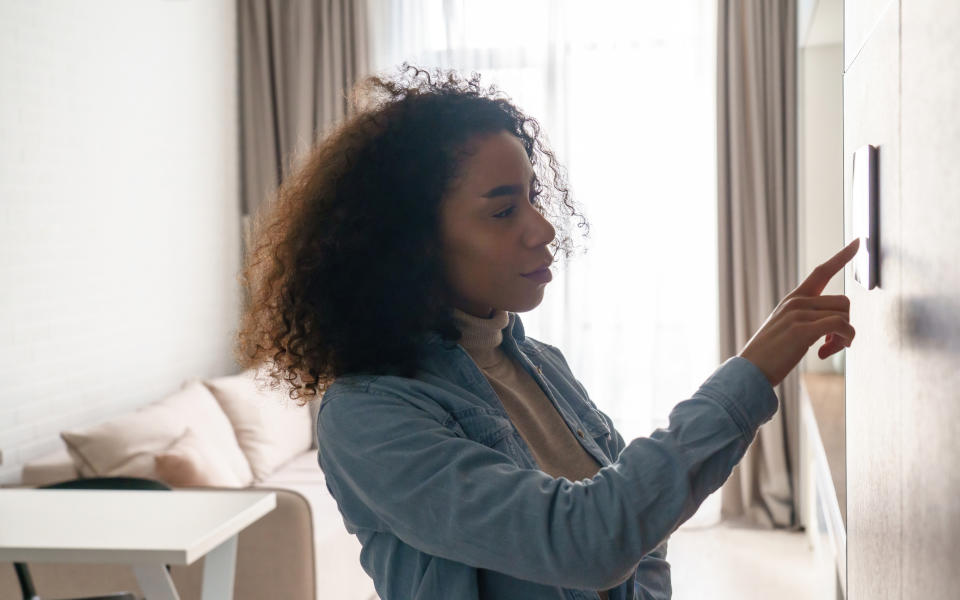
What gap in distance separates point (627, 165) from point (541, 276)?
3.51 metres

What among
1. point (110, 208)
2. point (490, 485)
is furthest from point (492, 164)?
point (110, 208)

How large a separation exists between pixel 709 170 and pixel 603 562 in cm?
381

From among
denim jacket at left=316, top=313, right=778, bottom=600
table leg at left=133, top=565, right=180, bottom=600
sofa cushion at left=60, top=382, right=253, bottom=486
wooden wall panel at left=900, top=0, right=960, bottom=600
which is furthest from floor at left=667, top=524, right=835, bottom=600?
wooden wall panel at left=900, top=0, right=960, bottom=600

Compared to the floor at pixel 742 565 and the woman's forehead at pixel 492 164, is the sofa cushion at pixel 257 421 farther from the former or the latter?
the woman's forehead at pixel 492 164

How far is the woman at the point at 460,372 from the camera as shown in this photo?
85 centimetres

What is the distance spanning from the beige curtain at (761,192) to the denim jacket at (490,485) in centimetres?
341

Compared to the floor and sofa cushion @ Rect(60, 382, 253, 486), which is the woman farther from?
the floor

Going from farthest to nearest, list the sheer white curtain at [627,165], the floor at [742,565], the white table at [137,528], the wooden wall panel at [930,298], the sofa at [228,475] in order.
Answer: the sheer white curtain at [627,165], the floor at [742,565], the sofa at [228,475], the white table at [137,528], the wooden wall panel at [930,298]

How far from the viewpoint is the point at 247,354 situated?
1.33 m

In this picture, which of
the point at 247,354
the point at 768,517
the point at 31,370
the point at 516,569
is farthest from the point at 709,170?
the point at 516,569

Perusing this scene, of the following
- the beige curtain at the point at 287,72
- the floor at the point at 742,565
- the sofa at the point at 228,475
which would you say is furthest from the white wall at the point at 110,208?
the floor at the point at 742,565

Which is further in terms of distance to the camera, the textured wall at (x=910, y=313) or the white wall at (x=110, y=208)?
the white wall at (x=110, y=208)

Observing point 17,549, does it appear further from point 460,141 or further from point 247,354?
point 460,141

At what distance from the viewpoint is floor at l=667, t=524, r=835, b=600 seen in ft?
11.6
